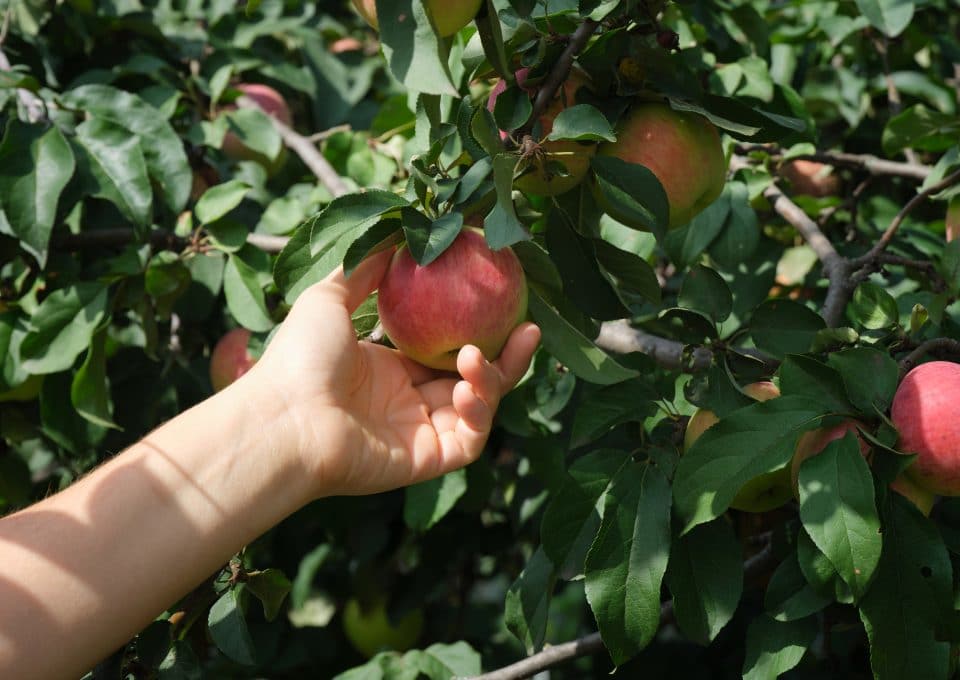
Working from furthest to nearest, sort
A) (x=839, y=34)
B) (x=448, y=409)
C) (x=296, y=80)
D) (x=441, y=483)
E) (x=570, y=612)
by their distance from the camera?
(x=570, y=612) → (x=296, y=80) → (x=839, y=34) → (x=441, y=483) → (x=448, y=409)

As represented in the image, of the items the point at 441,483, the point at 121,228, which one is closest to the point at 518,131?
the point at 441,483

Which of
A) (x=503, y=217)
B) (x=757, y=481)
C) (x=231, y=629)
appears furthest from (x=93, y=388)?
(x=757, y=481)

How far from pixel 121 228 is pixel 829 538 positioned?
4.03 feet

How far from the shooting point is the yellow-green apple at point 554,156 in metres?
0.96

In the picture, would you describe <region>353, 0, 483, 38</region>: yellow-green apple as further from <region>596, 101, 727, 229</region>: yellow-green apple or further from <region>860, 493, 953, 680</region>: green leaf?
<region>860, 493, 953, 680</region>: green leaf

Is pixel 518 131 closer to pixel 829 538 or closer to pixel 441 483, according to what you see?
pixel 829 538

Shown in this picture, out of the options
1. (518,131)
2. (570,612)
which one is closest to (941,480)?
(518,131)

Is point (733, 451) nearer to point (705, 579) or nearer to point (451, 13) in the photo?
point (705, 579)

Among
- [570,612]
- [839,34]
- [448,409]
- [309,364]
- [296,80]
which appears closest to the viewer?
[309,364]

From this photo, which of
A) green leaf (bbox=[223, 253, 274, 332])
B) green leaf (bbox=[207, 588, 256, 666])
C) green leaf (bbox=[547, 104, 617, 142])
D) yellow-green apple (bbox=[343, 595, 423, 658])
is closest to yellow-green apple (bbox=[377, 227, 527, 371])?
green leaf (bbox=[547, 104, 617, 142])

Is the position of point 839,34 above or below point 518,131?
below

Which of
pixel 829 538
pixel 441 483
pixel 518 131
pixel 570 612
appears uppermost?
pixel 518 131

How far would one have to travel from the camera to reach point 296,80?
6.59 feet

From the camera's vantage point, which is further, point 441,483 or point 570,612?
point 570,612
